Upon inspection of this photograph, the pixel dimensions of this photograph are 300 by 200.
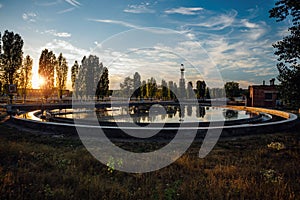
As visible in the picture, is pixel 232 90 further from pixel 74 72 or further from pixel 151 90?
pixel 74 72

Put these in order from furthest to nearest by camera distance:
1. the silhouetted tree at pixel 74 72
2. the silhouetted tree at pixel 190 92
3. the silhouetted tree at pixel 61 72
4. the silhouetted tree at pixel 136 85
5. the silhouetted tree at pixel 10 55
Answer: the silhouetted tree at pixel 190 92
the silhouetted tree at pixel 136 85
the silhouetted tree at pixel 74 72
the silhouetted tree at pixel 61 72
the silhouetted tree at pixel 10 55

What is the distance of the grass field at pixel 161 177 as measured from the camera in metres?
4.14

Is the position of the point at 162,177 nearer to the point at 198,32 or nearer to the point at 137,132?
the point at 137,132

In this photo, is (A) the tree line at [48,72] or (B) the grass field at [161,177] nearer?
(B) the grass field at [161,177]

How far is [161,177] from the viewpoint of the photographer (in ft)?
18.0

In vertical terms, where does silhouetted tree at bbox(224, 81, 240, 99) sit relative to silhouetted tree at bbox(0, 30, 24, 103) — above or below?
below

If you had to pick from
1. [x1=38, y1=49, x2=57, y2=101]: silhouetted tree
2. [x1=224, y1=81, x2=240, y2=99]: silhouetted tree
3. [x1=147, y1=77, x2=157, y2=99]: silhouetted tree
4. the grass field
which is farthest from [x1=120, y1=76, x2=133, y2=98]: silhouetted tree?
the grass field

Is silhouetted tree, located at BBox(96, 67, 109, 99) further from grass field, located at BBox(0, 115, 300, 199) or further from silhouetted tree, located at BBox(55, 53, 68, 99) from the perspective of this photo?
grass field, located at BBox(0, 115, 300, 199)

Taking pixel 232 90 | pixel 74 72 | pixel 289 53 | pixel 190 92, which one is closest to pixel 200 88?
pixel 190 92

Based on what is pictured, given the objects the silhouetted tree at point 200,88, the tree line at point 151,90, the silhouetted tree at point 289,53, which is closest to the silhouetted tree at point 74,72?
the tree line at point 151,90

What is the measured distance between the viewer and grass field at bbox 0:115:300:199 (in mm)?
4145

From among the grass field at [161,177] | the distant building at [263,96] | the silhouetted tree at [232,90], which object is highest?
the silhouetted tree at [232,90]

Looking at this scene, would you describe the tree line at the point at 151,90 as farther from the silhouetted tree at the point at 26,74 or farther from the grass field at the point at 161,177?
the grass field at the point at 161,177

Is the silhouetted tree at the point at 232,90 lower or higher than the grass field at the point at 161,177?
higher
